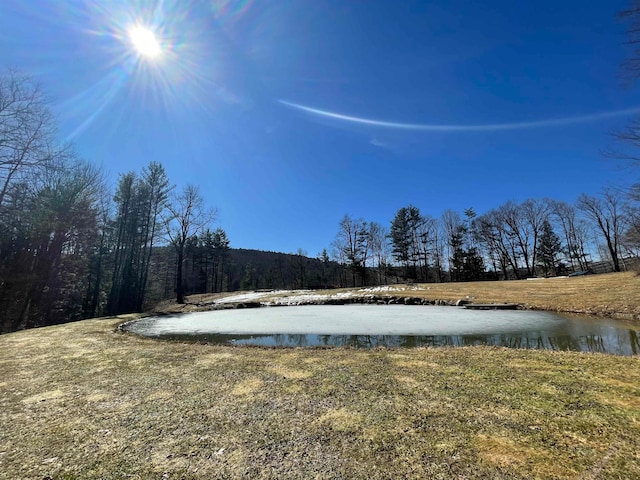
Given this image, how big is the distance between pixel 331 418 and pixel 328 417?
0.04 metres

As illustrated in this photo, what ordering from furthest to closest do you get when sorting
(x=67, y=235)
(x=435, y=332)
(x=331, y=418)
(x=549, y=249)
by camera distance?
(x=549, y=249) → (x=67, y=235) → (x=435, y=332) → (x=331, y=418)

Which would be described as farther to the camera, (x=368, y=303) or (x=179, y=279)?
(x=179, y=279)

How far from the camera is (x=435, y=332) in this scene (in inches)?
347

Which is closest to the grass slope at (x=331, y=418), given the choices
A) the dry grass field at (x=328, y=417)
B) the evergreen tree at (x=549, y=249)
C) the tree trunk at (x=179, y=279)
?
the dry grass field at (x=328, y=417)

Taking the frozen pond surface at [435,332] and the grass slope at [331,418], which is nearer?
the grass slope at [331,418]

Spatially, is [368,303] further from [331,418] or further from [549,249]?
[549,249]

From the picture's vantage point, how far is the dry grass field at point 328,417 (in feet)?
7.83

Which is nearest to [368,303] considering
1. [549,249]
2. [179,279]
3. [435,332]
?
[435,332]

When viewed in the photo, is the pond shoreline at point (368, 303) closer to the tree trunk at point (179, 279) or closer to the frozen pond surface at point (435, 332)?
the frozen pond surface at point (435, 332)

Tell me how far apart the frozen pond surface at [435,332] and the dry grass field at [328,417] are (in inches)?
85.2

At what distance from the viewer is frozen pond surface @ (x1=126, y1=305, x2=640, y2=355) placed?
295 inches

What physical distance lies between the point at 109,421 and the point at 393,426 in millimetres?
3384

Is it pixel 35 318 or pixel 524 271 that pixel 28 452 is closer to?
pixel 35 318

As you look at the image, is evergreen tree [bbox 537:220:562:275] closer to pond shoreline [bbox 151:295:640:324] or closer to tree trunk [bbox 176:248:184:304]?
pond shoreline [bbox 151:295:640:324]
